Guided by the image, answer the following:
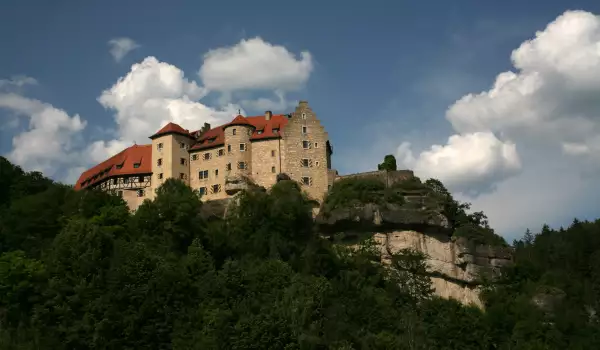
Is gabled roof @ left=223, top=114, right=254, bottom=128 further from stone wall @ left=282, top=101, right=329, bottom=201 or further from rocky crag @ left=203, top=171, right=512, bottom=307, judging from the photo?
rocky crag @ left=203, top=171, right=512, bottom=307

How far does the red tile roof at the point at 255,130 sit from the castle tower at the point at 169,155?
53.3 inches

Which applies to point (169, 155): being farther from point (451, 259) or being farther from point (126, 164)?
point (451, 259)

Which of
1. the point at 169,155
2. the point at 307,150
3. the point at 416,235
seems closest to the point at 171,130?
the point at 169,155

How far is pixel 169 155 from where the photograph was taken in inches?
2982

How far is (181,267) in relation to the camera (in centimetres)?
5275

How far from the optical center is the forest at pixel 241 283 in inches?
1873

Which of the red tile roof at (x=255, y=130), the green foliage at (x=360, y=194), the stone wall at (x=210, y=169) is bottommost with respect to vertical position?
the green foliage at (x=360, y=194)

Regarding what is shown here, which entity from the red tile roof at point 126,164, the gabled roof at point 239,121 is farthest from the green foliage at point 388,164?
the red tile roof at point 126,164

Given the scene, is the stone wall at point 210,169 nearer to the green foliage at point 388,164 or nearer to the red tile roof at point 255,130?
the red tile roof at point 255,130

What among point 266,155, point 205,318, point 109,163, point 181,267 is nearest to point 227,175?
point 266,155

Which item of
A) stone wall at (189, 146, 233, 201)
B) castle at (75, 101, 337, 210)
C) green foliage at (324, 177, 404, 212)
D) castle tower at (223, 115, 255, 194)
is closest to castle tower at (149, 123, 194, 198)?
castle at (75, 101, 337, 210)

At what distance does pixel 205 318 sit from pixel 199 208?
17.2m

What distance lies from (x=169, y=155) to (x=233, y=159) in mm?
6936

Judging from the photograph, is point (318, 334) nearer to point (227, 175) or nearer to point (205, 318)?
point (205, 318)
